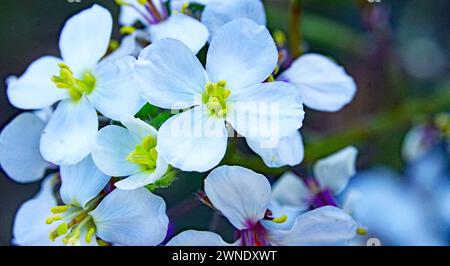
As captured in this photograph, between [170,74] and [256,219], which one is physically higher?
[170,74]

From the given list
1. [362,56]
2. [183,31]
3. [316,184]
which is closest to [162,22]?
[183,31]

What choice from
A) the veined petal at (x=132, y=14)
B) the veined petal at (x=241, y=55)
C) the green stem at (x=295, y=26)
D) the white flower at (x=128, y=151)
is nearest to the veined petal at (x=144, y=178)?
the white flower at (x=128, y=151)

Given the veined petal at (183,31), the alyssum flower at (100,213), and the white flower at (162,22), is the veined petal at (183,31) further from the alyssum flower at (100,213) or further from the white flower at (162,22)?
the alyssum flower at (100,213)

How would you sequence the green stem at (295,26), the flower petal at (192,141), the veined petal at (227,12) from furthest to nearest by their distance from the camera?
the green stem at (295,26) < the veined petal at (227,12) < the flower petal at (192,141)

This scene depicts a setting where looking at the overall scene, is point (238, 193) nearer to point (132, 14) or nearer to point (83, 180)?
point (83, 180)

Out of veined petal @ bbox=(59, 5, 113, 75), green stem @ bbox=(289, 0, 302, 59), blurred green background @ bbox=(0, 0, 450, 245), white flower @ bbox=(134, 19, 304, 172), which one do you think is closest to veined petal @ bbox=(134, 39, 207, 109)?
white flower @ bbox=(134, 19, 304, 172)
